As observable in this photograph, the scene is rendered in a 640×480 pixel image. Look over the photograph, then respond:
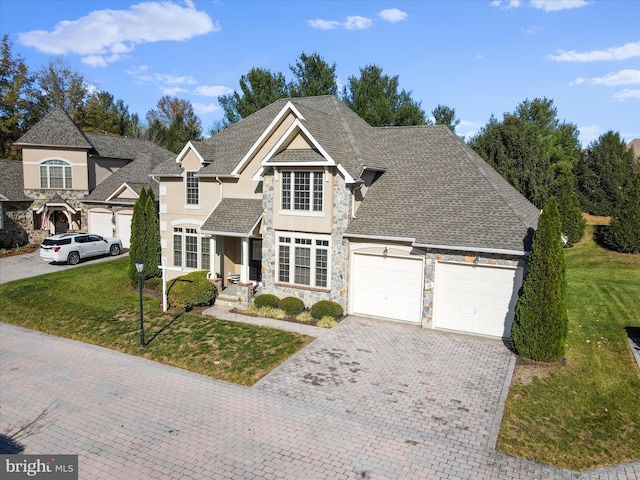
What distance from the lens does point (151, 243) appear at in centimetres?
2367

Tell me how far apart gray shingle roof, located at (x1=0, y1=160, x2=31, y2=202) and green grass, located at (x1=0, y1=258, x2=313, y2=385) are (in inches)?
489

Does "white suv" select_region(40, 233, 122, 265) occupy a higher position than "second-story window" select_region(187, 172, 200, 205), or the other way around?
"second-story window" select_region(187, 172, 200, 205)

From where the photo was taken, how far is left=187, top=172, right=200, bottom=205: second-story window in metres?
22.9

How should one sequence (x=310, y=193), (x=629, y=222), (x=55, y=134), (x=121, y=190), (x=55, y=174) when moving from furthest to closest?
(x=55, y=174)
(x=55, y=134)
(x=121, y=190)
(x=629, y=222)
(x=310, y=193)

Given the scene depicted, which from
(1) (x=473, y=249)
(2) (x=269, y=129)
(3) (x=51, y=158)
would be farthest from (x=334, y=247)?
(3) (x=51, y=158)

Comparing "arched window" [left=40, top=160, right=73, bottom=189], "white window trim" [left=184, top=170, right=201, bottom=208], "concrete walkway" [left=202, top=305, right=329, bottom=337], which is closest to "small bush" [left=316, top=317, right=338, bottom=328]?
"concrete walkway" [left=202, top=305, right=329, bottom=337]

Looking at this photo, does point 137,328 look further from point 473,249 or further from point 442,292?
point 473,249

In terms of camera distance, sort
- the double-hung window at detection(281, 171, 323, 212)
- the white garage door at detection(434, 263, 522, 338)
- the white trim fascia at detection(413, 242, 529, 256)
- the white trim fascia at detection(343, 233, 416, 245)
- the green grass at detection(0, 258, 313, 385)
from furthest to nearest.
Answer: the double-hung window at detection(281, 171, 323, 212)
the white trim fascia at detection(343, 233, 416, 245)
the white garage door at detection(434, 263, 522, 338)
the white trim fascia at detection(413, 242, 529, 256)
the green grass at detection(0, 258, 313, 385)

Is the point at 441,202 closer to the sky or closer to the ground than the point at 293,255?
closer to the sky

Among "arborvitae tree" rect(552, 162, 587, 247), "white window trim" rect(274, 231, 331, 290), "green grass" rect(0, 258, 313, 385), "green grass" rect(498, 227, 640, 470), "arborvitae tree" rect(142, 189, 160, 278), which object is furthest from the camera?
"arborvitae tree" rect(552, 162, 587, 247)

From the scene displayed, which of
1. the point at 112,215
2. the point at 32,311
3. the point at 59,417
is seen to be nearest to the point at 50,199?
the point at 112,215

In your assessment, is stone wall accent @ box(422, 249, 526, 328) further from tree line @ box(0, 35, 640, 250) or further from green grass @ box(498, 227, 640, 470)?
tree line @ box(0, 35, 640, 250)

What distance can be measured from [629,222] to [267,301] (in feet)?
77.4

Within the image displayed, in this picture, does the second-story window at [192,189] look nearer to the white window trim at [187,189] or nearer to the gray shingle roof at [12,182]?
the white window trim at [187,189]
